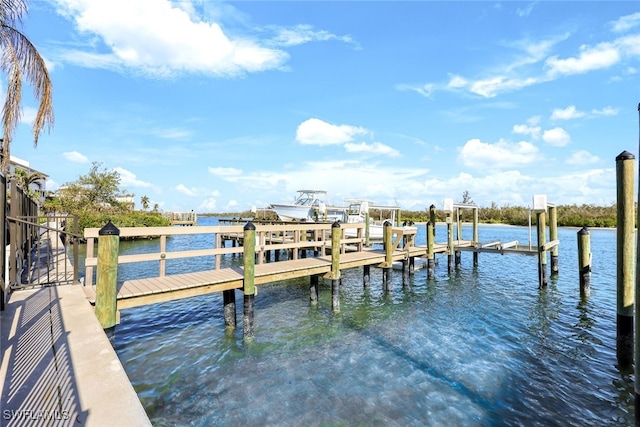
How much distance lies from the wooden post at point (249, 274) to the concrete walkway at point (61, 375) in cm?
289

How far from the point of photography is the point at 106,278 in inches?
196

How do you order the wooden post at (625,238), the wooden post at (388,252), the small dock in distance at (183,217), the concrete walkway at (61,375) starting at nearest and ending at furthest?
the concrete walkway at (61,375) → the wooden post at (625,238) → the wooden post at (388,252) → the small dock in distance at (183,217)

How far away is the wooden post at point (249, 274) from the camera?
6.90 meters

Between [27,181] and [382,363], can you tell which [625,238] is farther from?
[27,181]

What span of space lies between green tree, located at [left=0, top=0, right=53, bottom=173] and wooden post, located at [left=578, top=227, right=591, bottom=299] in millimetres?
16357

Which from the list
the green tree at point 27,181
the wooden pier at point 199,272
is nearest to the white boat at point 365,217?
the wooden pier at point 199,272

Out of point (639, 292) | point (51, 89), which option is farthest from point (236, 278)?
point (51, 89)

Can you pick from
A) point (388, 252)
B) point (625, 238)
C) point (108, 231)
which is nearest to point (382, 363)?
point (625, 238)

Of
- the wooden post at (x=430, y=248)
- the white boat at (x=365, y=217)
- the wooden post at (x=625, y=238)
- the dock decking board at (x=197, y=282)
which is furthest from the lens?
the white boat at (x=365, y=217)

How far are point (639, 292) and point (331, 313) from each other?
6.98 metres

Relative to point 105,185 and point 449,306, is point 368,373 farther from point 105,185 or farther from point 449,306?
point 105,185

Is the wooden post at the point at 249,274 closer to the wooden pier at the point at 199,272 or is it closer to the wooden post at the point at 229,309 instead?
the wooden pier at the point at 199,272

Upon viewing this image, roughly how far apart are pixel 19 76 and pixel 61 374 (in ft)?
34.3

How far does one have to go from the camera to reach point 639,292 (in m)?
3.18
